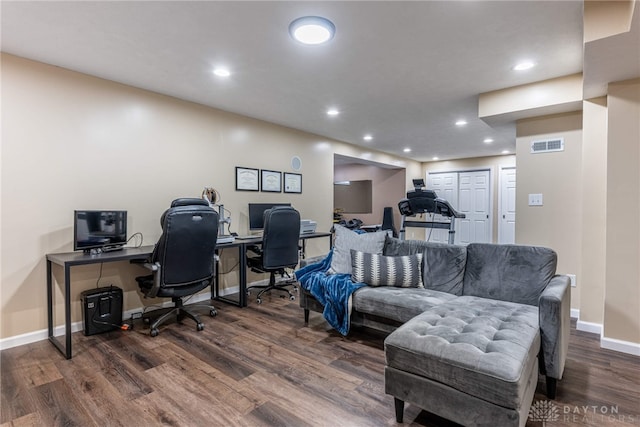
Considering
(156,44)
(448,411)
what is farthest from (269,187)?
(448,411)

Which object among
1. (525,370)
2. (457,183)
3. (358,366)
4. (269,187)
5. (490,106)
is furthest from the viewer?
(457,183)

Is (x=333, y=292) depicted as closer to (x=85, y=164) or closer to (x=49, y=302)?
(x=49, y=302)

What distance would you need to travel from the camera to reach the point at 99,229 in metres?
2.88

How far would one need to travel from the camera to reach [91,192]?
119 inches

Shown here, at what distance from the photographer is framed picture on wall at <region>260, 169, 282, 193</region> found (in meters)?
4.59

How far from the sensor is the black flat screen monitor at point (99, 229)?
8.96ft

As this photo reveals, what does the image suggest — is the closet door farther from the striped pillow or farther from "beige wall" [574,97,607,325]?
the striped pillow

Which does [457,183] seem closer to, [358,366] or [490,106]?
[490,106]

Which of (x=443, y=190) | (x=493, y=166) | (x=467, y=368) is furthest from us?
(x=443, y=190)

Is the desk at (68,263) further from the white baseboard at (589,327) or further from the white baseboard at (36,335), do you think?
the white baseboard at (589,327)

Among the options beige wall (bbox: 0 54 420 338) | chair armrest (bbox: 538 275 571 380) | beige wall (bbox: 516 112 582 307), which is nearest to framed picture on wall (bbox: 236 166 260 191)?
beige wall (bbox: 0 54 420 338)

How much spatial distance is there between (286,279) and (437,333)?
3.41 meters

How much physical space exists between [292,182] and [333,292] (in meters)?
2.64

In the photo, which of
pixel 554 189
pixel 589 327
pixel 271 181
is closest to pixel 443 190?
pixel 554 189
